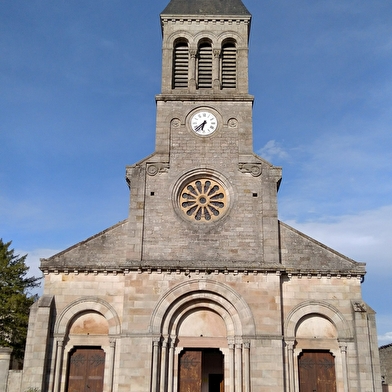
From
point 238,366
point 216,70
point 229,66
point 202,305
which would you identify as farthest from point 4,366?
point 229,66


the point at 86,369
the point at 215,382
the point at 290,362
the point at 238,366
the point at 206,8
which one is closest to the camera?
the point at 238,366

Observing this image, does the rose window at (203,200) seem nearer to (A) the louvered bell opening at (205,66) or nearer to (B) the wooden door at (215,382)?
(A) the louvered bell opening at (205,66)

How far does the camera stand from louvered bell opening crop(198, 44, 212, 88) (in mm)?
24688

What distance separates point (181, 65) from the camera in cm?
2498

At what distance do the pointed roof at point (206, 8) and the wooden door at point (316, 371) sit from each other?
53.0 feet

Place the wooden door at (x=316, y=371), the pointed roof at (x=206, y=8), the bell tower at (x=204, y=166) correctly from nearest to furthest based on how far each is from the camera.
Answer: the wooden door at (x=316, y=371)
the bell tower at (x=204, y=166)
the pointed roof at (x=206, y=8)

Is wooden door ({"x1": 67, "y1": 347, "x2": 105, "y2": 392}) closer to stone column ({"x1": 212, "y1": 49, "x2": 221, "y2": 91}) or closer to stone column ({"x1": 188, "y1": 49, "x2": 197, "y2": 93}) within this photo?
stone column ({"x1": 188, "y1": 49, "x2": 197, "y2": 93})

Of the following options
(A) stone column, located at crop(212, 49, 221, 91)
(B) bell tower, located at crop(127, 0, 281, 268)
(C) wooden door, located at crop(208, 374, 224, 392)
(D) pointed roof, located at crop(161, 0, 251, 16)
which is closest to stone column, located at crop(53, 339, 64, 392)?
(B) bell tower, located at crop(127, 0, 281, 268)

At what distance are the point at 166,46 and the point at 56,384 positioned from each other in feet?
52.0

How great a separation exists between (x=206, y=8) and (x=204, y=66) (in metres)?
3.11

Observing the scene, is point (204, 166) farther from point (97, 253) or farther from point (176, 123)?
point (97, 253)

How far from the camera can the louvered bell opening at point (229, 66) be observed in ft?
80.7

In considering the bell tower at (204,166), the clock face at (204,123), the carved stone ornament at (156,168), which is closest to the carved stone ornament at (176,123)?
A: the bell tower at (204,166)

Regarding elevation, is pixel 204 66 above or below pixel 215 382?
above
